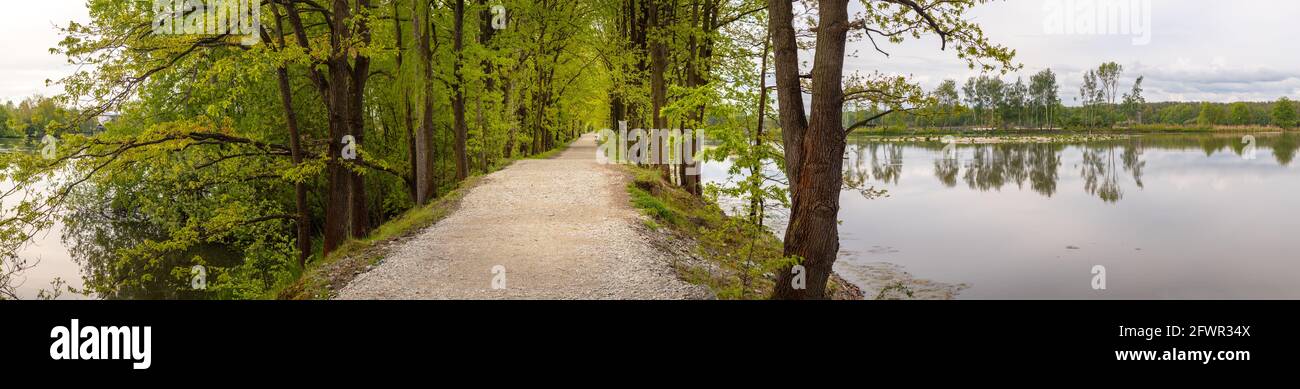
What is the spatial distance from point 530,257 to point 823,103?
5.53 meters

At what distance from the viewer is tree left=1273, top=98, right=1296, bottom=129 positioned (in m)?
113

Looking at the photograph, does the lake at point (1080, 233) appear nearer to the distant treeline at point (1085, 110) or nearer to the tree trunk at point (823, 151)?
the tree trunk at point (823, 151)

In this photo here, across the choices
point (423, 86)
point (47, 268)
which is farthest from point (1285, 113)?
point (47, 268)

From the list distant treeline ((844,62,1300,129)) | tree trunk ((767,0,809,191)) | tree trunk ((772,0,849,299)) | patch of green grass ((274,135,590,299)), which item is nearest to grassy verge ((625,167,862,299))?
tree trunk ((772,0,849,299))

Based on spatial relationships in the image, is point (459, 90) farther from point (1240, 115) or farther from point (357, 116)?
point (1240, 115)

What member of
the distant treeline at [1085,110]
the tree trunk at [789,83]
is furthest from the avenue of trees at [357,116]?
the distant treeline at [1085,110]

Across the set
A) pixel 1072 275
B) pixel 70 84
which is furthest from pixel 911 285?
pixel 70 84

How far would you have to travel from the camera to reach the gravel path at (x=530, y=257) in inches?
387

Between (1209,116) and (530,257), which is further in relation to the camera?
(1209,116)

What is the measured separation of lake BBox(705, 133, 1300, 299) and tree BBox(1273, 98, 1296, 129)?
282 feet

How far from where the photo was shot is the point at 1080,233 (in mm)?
24906

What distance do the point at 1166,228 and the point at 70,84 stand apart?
30.8 meters

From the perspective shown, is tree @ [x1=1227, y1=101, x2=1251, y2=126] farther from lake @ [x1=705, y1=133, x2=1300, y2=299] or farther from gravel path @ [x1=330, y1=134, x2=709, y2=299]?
gravel path @ [x1=330, y1=134, x2=709, y2=299]
